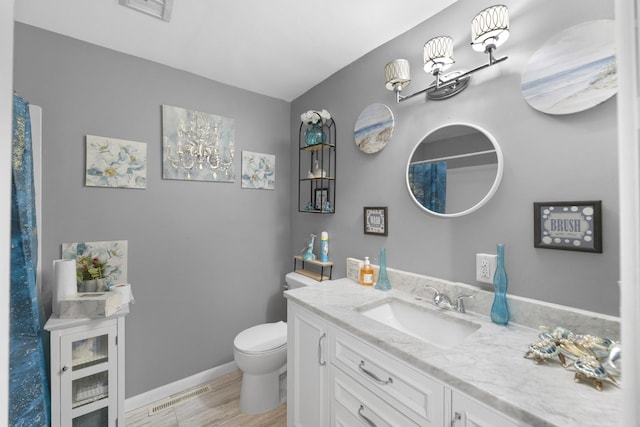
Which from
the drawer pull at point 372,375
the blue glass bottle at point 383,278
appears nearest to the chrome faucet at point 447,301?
the blue glass bottle at point 383,278

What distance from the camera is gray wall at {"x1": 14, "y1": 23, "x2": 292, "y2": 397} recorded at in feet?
5.05

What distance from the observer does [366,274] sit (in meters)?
1.65

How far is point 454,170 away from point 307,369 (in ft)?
4.17

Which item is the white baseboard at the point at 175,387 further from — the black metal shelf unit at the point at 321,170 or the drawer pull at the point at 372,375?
the drawer pull at the point at 372,375

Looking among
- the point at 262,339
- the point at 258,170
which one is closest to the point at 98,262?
the point at 262,339

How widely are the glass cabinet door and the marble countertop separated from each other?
126cm

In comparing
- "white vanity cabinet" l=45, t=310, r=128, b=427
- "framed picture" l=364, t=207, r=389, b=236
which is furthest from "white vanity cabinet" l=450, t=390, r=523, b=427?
"white vanity cabinet" l=45, t=310, r=128, b=427

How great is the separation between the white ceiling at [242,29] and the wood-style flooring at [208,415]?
2419mm

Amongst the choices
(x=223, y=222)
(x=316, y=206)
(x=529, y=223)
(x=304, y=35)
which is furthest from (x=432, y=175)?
(x=223, y=222)

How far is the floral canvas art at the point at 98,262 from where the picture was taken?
5.12 ft

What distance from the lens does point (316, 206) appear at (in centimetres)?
216

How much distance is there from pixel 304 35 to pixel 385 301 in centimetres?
165

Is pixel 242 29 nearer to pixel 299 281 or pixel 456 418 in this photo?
pixel 299 281

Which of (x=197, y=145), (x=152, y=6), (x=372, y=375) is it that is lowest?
(x=372, y=375)
